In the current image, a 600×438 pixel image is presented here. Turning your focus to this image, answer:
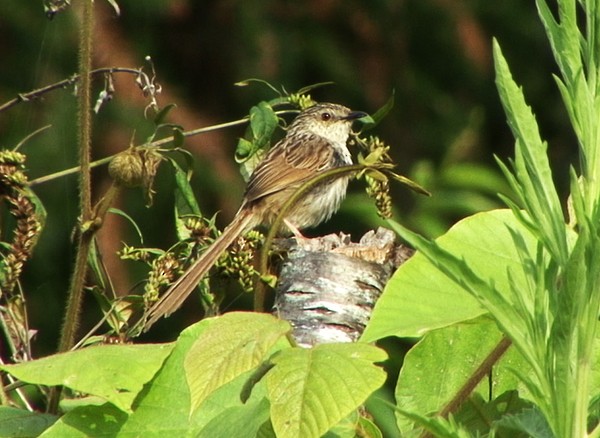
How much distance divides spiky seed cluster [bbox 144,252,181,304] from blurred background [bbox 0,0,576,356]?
3.61 meters

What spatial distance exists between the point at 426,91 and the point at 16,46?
10.3ft

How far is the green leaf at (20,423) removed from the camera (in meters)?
1.82

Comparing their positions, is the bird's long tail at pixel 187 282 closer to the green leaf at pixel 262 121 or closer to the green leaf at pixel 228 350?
the green leaf at pixel 262 121

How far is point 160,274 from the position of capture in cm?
244

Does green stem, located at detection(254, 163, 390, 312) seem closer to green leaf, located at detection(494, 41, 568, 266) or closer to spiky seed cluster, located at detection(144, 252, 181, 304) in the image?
spiky seed cluster, located at detection(144, 252, 181, 304)

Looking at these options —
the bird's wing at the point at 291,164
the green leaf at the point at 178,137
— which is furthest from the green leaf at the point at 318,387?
the bird's wing at the point at 291,164

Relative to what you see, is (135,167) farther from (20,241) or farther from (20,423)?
(20,423)

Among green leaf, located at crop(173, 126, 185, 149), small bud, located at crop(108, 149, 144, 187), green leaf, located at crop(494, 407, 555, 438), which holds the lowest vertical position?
green leaf, located at crop(494, 407, 555, 438)

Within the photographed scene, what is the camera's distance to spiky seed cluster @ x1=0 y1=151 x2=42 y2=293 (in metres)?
2.32

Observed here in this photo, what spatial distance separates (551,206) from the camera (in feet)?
4.17

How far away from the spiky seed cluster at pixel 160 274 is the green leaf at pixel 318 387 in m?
0.93

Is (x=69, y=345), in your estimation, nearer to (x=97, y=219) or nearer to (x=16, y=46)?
(x=97, y=219)

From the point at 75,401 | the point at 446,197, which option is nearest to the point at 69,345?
the point at 75,401

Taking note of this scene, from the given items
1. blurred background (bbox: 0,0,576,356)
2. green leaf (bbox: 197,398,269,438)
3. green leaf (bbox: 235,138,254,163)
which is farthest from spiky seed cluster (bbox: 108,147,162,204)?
blurred background (bbox: 0,0,576,356)
